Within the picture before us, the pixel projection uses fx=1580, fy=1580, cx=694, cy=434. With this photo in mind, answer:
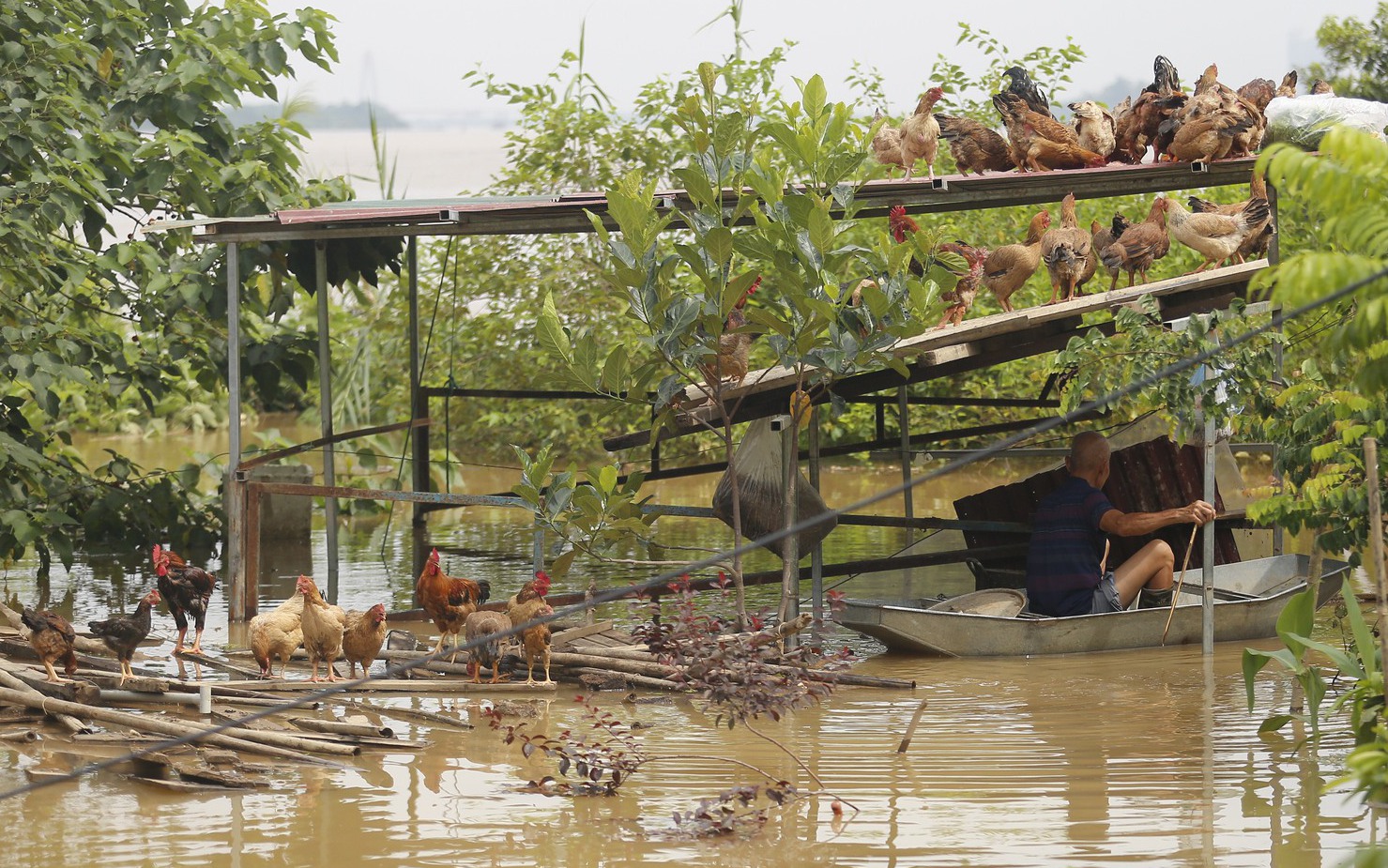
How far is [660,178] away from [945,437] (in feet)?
26.2

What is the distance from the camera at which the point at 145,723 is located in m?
7.11

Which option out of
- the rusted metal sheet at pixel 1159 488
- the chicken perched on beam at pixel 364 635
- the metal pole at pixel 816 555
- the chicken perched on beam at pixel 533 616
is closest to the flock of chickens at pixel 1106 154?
the metal pole at pixel 816 555

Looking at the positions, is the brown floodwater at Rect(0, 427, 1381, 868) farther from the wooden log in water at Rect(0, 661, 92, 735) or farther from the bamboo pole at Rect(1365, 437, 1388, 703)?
the bamboo pole at Rect(1365, 437, 1388, 703)

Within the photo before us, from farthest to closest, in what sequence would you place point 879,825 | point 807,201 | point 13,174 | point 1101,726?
1. point 13,174
2. point 807,201
3. point 1101,726
4. point 879,825

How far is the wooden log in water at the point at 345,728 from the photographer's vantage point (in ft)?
23.9

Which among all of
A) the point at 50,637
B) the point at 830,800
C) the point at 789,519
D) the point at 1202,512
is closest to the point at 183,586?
the point at 50,637

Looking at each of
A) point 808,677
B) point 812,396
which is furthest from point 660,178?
point 808,677

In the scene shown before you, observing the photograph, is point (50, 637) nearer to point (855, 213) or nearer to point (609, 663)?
point (609, 663)

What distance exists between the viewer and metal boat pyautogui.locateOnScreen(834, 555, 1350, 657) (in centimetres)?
921

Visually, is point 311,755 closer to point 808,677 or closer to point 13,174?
point 808,677

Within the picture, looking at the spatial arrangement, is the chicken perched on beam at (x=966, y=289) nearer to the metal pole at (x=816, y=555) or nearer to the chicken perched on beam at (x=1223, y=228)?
the metal pole at (x=816, y=555)

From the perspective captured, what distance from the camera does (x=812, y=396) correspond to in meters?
9.20

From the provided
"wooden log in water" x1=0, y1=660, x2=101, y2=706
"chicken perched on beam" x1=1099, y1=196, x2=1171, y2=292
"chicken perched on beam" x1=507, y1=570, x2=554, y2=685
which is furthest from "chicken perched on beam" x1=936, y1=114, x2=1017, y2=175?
"wooden log in water" x1=0, y1=660, x2=101, y2=706

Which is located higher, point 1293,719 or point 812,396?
point 812,396
